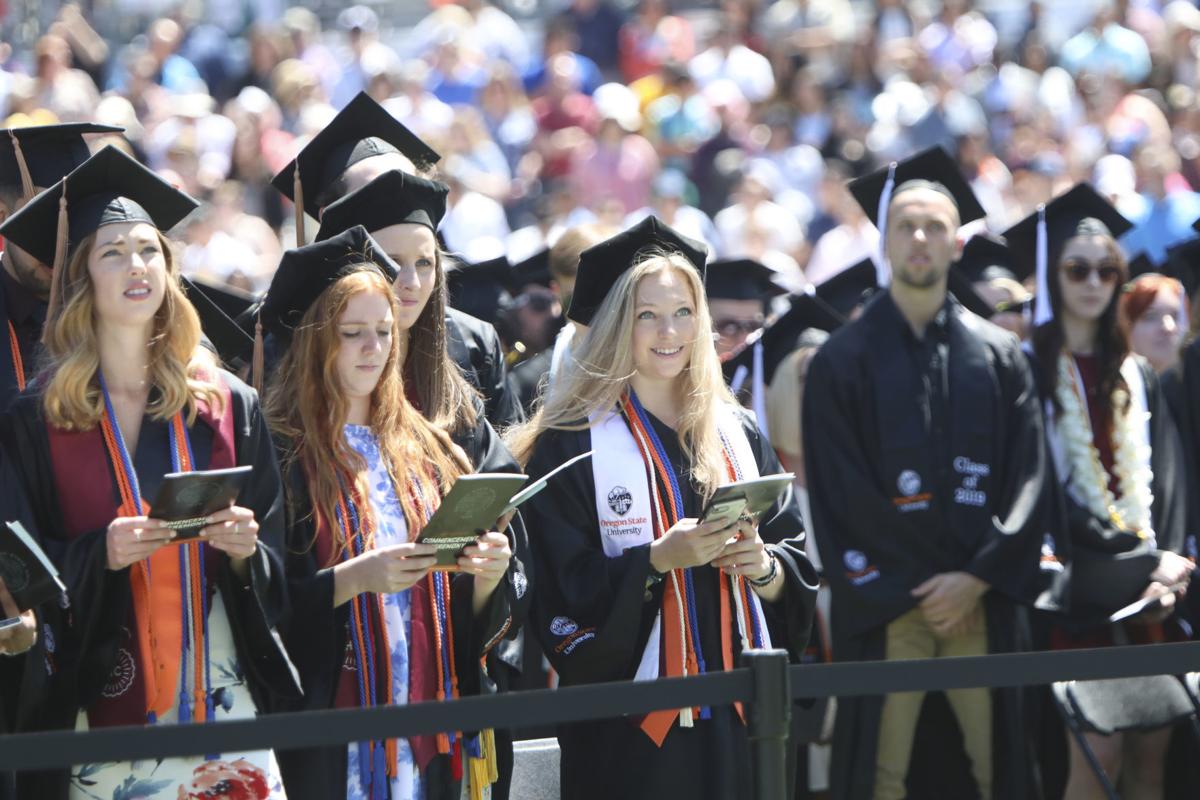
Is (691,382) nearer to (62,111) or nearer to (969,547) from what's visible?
(969,547)

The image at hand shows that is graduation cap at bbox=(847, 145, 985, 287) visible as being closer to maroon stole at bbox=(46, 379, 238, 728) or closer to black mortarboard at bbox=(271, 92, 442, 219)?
black mortarboard at bbox=(271, 92, 442, 219)

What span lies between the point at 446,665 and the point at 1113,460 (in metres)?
3.39

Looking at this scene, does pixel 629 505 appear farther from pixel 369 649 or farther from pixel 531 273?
pixel 531 273

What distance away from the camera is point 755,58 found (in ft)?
49.6

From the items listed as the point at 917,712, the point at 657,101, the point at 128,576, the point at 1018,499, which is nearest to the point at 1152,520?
the point at 1018,499

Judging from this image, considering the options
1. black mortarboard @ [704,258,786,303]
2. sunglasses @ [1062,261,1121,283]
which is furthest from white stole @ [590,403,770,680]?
black mortarboard @ [704,258,786,303]

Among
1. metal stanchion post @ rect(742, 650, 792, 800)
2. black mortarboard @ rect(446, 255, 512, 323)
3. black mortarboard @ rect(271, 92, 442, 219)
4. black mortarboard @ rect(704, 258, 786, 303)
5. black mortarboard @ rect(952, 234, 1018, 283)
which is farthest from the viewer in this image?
black mortarboard @ rect(952, 234, 1018, 283)

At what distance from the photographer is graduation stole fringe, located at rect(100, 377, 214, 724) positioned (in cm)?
438

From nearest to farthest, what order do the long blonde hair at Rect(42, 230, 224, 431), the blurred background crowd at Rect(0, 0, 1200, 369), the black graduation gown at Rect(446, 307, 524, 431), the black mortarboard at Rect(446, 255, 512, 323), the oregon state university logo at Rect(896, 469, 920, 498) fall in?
the long blonde hair at Rect(42, 230, 224, 431) → the black graduation gown at Rect(446, 307, 524, 431) → the oregon state university logo at Rect(896, 469, 920, 498) → the black mortarboard at Rect(446, 255, 512, 323) → the blurred background crowd at Rect(0, 0, 1200, 369)

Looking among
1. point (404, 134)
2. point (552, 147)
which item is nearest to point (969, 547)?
point (404, 134)

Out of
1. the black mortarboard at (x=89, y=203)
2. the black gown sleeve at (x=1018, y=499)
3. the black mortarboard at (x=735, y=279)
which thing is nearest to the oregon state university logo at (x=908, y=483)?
the black gown sleeve at (x=1018, y=499)

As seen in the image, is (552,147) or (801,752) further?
(552,147)

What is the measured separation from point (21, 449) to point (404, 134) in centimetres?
245

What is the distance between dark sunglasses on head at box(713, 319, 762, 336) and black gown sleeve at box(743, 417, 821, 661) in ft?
8.62
